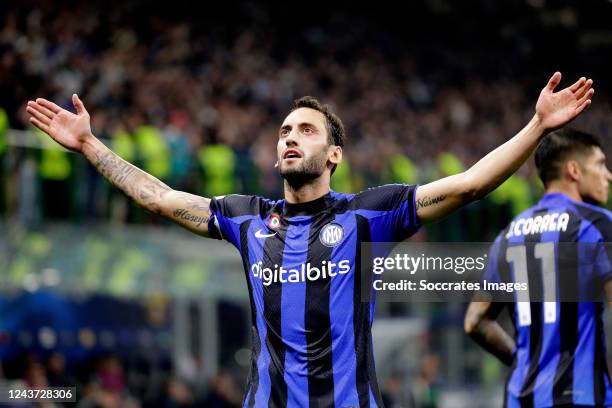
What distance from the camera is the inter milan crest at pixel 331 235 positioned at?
4.61m

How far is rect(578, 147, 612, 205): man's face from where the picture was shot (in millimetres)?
5688

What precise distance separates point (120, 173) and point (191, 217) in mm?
455

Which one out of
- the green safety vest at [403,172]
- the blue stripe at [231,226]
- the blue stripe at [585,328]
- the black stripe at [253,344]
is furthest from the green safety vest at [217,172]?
the black stripe at [253,344]

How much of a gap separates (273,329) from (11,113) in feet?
28.4

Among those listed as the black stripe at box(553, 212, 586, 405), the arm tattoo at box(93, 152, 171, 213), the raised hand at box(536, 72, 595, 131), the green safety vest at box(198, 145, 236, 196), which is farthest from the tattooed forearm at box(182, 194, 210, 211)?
the green safety vest at box(198, 145, 236, 196)

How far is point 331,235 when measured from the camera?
4625mm

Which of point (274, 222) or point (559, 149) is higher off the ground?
point (559, 149)

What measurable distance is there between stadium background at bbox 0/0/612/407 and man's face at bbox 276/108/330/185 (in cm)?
610

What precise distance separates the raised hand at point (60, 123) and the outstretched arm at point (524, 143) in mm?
1861

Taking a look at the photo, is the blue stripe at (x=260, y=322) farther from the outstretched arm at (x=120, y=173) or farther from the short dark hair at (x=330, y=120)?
the short dark hair at (x=330, y=120)

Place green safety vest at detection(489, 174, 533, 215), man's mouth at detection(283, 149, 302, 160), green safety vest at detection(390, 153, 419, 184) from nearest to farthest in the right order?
man's mouth at detection(283, 149, 302, 160) < green safety vest at detection(390, 153, 419, 184) < green safety vest at detection(489, 174, 533, 215)

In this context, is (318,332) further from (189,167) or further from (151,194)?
(189,167)

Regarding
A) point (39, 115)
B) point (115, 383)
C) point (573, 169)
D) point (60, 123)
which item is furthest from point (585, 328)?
point (115, 383)

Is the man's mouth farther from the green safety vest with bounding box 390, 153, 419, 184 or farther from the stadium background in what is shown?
the green safety vest with bounding box 390, 153, 419, 184
